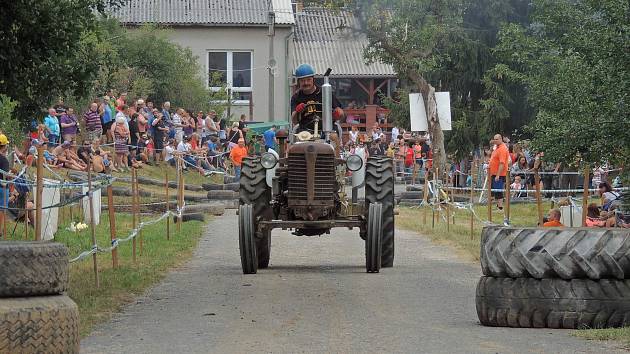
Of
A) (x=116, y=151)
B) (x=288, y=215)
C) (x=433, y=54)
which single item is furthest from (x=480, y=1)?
(x=288, y=215)

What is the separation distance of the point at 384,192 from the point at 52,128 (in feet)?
43.7

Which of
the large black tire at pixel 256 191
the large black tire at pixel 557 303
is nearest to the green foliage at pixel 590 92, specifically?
the large black tire at pixel 256 191

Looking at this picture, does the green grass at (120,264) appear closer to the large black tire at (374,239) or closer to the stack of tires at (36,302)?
the stack of tires at (36,302)

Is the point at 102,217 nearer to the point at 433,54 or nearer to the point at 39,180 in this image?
the point at 39,180

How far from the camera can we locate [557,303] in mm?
10547

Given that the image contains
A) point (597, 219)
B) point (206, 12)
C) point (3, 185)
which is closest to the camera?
point (3, 185)

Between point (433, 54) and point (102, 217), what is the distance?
1676cm

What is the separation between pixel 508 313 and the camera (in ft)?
35.1

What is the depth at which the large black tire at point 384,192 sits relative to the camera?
16.6 m

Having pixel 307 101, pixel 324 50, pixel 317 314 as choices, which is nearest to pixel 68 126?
pixel 307 101

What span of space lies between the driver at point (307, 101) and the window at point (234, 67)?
40108mm

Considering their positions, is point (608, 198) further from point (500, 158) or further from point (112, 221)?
point (112, 221)

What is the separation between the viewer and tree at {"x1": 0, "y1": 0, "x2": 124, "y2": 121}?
513 inches

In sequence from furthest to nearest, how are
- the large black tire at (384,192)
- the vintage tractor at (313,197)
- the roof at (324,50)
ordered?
the roof at (324,50), the large black tire at (384,192), the vintage tractor at (313,197)
